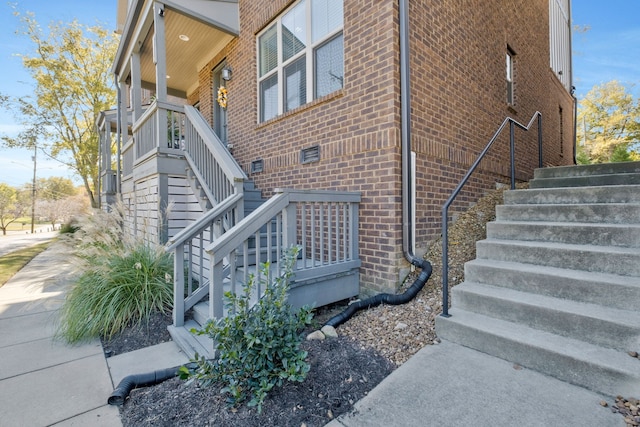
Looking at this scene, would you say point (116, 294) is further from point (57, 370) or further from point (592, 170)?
point (592, 170)

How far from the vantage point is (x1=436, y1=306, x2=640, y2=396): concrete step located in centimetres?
181

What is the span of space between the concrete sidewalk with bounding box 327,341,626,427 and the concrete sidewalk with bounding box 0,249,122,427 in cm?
168

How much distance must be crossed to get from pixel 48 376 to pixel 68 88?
55.1ft

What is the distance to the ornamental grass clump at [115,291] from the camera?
329 cm

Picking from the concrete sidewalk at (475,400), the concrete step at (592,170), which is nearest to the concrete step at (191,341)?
the concrete sidewalk at (475,400)

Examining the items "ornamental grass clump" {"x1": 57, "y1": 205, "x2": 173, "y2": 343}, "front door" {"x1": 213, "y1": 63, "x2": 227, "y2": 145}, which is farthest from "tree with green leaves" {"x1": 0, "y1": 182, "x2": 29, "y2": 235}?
"ornamental grass clump" {"x1": 57, "y1": 205, "x2": 173, "y2": 343}

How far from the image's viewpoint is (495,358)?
2.28m

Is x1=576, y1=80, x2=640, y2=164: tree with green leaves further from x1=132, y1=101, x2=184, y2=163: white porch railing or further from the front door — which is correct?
x1=132, y1=101, x2=184, y2=163: white porch railing

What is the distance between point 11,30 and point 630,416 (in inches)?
898

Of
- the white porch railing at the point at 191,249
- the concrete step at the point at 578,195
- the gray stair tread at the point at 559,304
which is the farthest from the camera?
the white porch railing at the point at 191,249

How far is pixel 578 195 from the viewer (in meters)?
3.34

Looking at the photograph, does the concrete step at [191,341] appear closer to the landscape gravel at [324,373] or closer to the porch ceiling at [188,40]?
the landscape gravel at [324,373]

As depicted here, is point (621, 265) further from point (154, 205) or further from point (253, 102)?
point (154, 205)

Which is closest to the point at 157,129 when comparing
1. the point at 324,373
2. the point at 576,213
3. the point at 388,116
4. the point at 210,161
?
the point at 210,161
